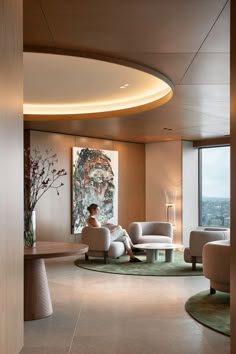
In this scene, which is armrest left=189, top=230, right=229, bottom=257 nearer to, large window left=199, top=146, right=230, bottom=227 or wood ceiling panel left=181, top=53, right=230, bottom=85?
wood ceiling panel left=181, top=53, right=230, bottom=85

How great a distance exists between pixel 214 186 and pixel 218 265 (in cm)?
668

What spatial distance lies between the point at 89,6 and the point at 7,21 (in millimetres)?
1297

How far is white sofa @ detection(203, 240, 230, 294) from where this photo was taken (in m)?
6.27

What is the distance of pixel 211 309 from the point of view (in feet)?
19.5

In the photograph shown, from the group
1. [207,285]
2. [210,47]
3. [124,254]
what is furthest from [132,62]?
[124,254]

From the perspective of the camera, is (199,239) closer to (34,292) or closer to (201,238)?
(201,238)

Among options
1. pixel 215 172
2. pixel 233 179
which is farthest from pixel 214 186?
pixel 233 179

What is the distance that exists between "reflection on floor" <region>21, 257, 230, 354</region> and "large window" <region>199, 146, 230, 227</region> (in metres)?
4.92

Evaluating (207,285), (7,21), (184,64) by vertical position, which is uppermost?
(184,64)

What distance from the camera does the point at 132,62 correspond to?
17.0 feet

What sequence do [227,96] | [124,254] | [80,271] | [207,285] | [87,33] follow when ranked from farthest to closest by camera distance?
[124,254]
[80,271]
[207,285]
[227,96]
[87,33]

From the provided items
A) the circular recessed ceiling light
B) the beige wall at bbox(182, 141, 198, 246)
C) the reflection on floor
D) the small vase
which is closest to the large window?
the beige wall at bbox(182, 141, 198, 246)

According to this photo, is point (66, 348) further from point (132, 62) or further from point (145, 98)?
point (145, 98)

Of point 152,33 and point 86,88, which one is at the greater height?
point 86,88
